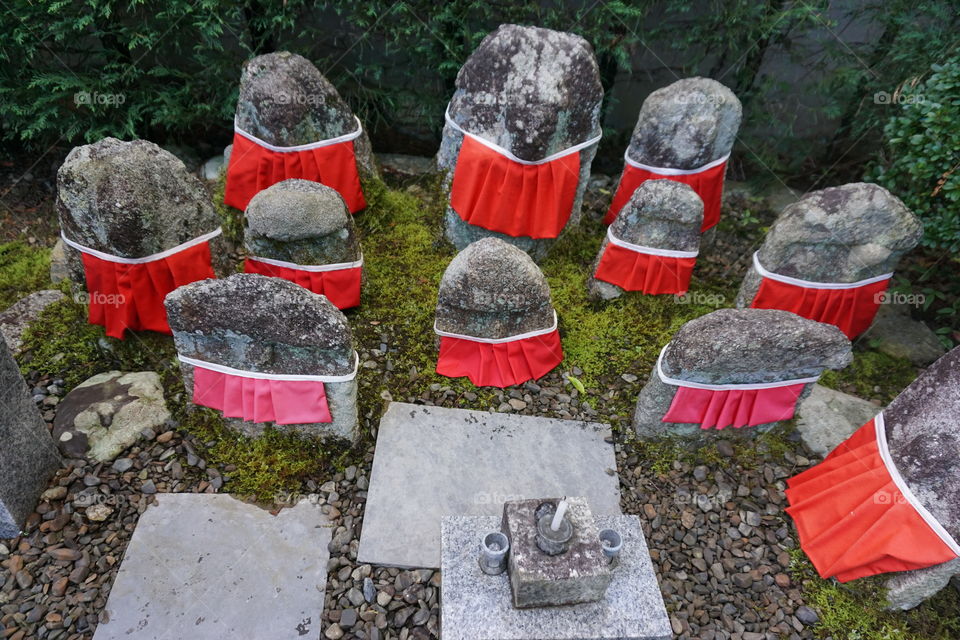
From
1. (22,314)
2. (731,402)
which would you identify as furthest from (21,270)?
(731,402)

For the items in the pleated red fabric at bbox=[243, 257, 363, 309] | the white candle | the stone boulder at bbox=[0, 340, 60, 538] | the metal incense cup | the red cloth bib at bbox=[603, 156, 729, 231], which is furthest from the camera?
the red cloth bib at bbox=[603, 156, 729, 231]

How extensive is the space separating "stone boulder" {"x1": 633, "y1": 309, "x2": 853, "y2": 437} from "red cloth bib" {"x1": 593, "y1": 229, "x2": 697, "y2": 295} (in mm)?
1181

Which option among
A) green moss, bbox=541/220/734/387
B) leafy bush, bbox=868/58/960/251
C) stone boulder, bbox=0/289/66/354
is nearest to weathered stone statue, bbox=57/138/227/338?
stone boulder, bbox=0/289/66/354

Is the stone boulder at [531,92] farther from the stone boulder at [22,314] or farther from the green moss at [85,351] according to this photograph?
the stone boulder at [22,314]

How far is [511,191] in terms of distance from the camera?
486 cm

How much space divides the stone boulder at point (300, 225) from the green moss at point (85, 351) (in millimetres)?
934

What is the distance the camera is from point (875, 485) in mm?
3191

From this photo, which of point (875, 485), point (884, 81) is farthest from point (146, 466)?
point (884, 81)

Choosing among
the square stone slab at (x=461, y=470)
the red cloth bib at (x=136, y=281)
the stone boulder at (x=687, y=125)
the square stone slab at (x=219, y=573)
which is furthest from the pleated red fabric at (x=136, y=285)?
the stone boulder at (x=687, y=125)

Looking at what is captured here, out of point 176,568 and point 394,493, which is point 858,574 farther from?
point 176,568

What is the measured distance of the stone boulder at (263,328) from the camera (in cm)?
321

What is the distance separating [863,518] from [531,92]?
342 cm

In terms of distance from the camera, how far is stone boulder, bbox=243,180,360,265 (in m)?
4.11

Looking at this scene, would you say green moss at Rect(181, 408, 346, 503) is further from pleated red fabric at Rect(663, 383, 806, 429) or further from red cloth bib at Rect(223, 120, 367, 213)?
red cloth bib at Rect(223, 120, 367, 213)
